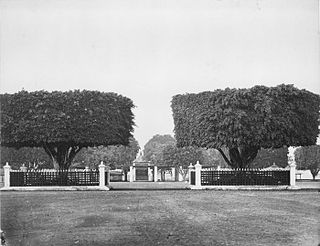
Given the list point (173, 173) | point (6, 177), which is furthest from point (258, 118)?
point (173, 173)

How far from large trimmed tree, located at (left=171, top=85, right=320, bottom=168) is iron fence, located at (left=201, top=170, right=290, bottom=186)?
1.82 metres

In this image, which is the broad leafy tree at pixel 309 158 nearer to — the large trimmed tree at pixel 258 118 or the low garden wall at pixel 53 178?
the large trimmed tree at pixel 258 118

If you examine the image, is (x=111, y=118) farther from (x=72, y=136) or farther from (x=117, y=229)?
(x=117, y=229)

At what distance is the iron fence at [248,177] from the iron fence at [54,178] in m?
6.94

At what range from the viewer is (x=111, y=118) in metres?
37.9

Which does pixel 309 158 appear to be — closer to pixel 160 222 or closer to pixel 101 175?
pixel 101 175

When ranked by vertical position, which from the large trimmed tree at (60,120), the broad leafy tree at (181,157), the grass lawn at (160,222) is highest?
the large trimmed tree at (60,120)

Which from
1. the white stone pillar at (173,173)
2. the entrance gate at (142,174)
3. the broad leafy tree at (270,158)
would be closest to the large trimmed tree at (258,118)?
the entrance gate at (142,174)

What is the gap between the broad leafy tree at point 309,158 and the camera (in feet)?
256

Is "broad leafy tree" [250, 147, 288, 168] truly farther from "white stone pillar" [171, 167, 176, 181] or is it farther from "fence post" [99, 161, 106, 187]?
"fence post" [99, 161, 106, 187]

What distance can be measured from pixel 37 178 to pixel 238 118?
12705mm

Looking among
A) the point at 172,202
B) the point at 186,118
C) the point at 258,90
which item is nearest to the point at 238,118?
the point at 258,90

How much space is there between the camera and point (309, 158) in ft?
264

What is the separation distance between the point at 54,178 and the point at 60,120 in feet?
12.1
